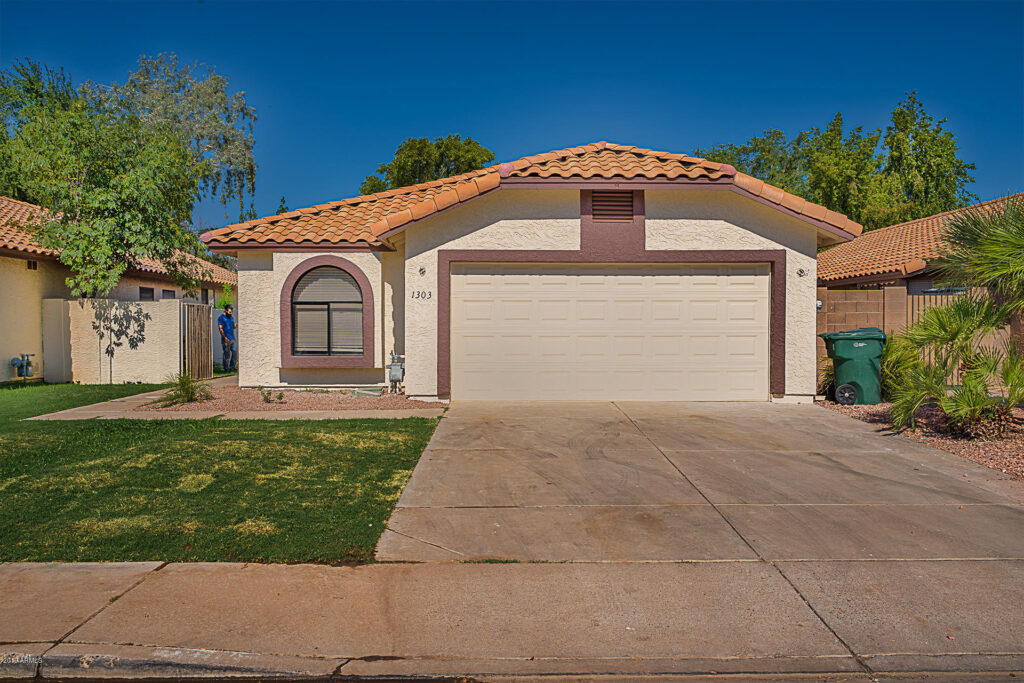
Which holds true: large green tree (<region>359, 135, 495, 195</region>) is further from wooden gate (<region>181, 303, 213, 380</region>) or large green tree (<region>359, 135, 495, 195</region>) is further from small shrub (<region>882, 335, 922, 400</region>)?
small shrub (<region>882, 335, 922, 400</region>)

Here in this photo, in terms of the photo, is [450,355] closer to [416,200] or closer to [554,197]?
[554,197]

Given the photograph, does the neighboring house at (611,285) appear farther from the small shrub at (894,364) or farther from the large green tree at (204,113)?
the large green tree at (204,113)

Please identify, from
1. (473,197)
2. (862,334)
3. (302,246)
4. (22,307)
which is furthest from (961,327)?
(22,307)

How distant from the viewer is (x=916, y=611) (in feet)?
13.5

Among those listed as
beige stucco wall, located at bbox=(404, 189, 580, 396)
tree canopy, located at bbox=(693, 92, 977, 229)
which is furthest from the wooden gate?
tree canopy, located at bbox=(693, 92, 977, 229)

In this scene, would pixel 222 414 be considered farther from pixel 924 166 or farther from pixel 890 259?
pixel 924 166

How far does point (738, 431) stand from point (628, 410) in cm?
211

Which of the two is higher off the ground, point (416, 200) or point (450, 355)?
point (416, 200)

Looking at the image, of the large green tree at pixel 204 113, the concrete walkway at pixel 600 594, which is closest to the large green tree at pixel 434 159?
the large green tree at pixel 204 113

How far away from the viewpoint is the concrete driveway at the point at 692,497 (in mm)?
5141

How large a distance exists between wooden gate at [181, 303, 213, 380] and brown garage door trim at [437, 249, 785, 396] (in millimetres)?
6975

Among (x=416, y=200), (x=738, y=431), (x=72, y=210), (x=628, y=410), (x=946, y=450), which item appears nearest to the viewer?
(x=946, y=450)

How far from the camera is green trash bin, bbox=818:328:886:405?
11.8 meters

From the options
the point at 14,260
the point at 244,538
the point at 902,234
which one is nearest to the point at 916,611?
the point at 244,538
